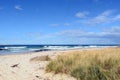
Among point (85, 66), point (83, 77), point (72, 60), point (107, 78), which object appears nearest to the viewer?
point (107, 78)

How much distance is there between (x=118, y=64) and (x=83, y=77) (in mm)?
1413

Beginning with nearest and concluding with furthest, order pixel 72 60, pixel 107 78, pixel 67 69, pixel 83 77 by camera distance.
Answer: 1. pixel 107 78
2. pixel 83 77
3. pixel 67 69
4. pixel 72 60

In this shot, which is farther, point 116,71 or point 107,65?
point 107,65

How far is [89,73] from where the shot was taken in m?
7.88

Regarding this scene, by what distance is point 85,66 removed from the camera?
8547mm

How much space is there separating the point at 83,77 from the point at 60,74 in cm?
130

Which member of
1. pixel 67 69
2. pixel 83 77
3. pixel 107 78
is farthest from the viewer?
pixel 67 69

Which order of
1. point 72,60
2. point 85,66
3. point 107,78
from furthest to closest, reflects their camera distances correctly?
point 72,60, point 85,66, point 107,78

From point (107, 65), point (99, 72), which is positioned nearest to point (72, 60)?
point (107, 65)

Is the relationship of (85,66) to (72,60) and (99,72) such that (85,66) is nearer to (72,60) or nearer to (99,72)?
(99,72)

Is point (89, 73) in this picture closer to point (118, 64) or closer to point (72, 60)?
point (118, 64)

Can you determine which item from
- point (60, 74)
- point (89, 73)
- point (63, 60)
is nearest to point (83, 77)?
point (89, 73)

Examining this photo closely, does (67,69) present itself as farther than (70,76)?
Yes

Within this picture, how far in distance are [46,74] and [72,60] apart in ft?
4.88
